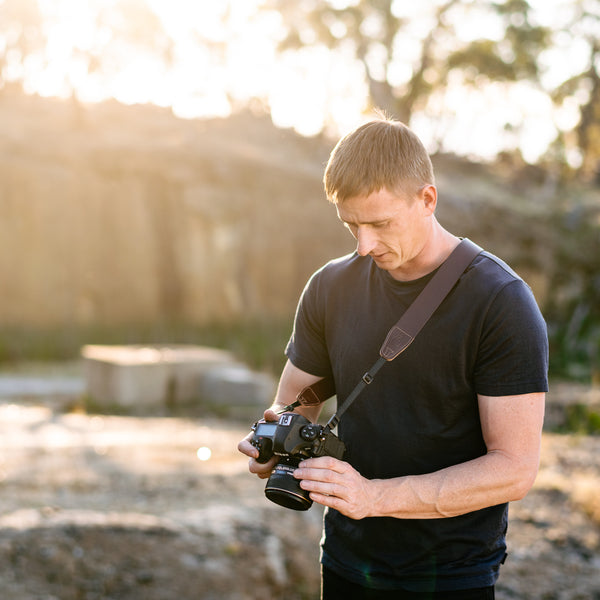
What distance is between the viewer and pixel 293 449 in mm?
2320

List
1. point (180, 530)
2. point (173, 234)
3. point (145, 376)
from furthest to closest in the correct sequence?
point (173, 234), point (145, 376), point (180, 530)

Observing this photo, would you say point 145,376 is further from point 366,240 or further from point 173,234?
point 173,234

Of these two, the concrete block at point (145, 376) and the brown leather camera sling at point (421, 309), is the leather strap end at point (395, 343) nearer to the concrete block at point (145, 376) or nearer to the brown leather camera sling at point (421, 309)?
the brown leather camera sling at point (421, 309)

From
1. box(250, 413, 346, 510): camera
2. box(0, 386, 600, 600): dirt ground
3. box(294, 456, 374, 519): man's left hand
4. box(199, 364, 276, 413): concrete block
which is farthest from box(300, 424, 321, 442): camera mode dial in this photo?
box(199, 364, 276, 413): concrete block

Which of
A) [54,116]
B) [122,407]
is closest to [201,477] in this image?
[122,407]

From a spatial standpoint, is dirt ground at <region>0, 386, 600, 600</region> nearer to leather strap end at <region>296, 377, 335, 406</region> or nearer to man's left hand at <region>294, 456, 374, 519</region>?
leather strap end at <region>296, 377, 335, 406</region>

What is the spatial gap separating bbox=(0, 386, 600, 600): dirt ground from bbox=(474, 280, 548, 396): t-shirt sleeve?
10.1 ft

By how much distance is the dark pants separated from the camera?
229 centimetres

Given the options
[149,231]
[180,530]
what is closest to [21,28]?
[149,231]

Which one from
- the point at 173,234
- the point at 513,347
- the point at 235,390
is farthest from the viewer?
the point at 173,234

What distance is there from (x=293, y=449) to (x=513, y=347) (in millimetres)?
629

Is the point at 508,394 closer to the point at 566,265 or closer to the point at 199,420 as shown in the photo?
the point at 199,420

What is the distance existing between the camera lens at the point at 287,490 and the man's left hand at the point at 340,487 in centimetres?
6

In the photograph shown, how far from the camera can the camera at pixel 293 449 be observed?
2271 millimetres
